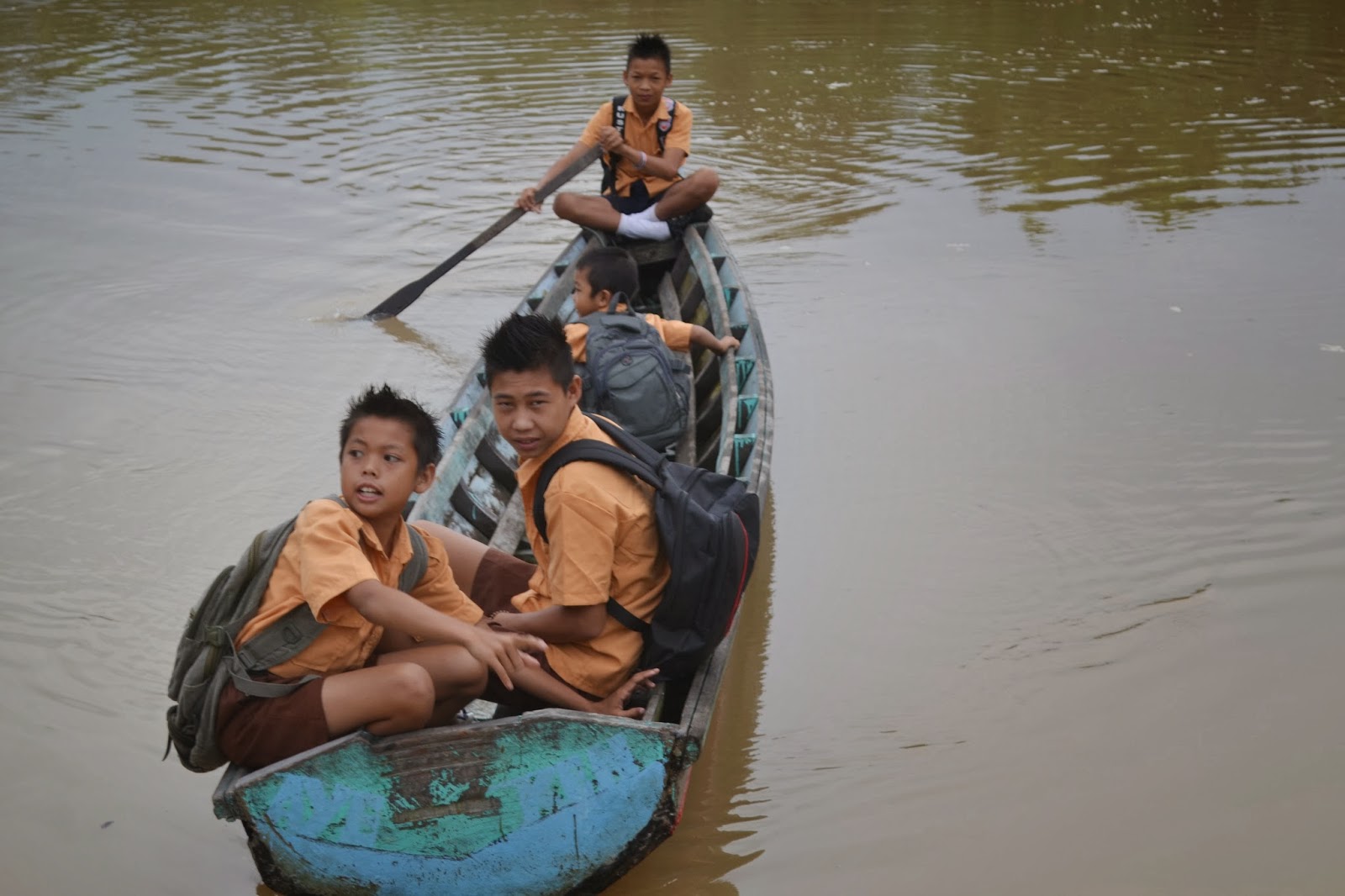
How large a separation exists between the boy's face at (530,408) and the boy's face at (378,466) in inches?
7.7

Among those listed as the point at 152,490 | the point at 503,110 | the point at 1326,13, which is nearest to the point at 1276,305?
the point at 152,490

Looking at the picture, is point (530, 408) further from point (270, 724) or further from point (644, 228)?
point (644, 228)

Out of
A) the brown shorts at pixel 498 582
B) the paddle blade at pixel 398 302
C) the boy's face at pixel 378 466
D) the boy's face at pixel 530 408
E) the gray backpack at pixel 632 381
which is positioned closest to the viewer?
the boy's face at pixel 378 466

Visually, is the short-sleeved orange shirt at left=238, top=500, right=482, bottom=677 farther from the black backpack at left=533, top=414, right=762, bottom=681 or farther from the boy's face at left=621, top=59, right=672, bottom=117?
the boy's face at left=621, top=59, right=672, bottom=117

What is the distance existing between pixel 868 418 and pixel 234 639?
323 centimetres

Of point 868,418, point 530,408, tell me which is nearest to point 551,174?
point 868,418

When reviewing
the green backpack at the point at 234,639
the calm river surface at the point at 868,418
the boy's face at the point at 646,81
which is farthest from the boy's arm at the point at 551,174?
the green backpack at the point at 234,639

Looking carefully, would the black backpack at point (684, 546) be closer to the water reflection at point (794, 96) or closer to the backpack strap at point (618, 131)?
the backpack strap at point (618, 131)

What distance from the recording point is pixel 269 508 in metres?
4.47

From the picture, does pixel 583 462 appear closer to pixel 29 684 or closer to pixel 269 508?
pixel 29 684

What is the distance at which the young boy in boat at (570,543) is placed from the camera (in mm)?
2457

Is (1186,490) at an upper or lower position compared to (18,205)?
lower

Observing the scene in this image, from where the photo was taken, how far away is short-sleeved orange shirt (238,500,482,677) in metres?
2.27

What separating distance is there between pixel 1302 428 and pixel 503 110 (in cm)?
711
